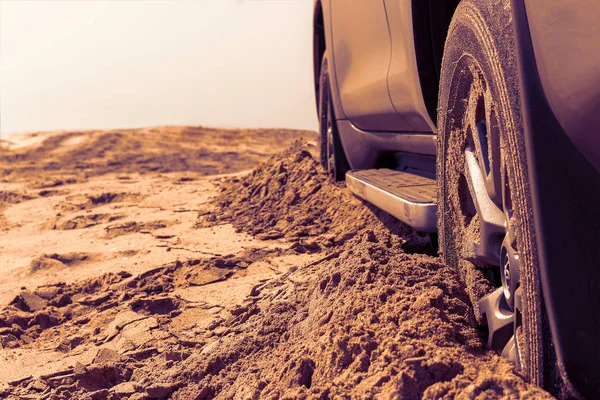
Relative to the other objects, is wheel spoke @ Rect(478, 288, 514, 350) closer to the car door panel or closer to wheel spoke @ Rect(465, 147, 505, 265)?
wheel spoke @ Rect(465, 147, 505, 265)

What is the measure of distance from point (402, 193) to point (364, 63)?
1.02 metres

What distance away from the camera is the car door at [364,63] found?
3062 millimetres

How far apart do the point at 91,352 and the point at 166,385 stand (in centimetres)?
77

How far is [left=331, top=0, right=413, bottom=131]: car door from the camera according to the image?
10.0 feet

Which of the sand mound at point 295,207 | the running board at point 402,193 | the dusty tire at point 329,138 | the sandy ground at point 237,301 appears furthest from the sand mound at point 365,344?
the dusty tire at point 329,138

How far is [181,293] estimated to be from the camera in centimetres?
362

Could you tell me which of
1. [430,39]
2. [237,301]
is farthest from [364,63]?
[237,301]

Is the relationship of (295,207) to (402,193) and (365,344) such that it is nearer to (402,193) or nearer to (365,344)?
(402,193)

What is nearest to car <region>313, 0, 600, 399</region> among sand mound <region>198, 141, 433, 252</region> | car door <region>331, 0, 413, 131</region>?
car door <region>331, 0, 413, 131</region>

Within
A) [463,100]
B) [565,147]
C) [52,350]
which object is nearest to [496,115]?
[565,147]

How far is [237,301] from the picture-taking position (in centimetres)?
335

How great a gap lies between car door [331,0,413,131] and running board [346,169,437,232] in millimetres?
245

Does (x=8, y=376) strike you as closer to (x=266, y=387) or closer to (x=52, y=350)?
(x=52, y=350)

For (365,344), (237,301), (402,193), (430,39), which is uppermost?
(430,39)
